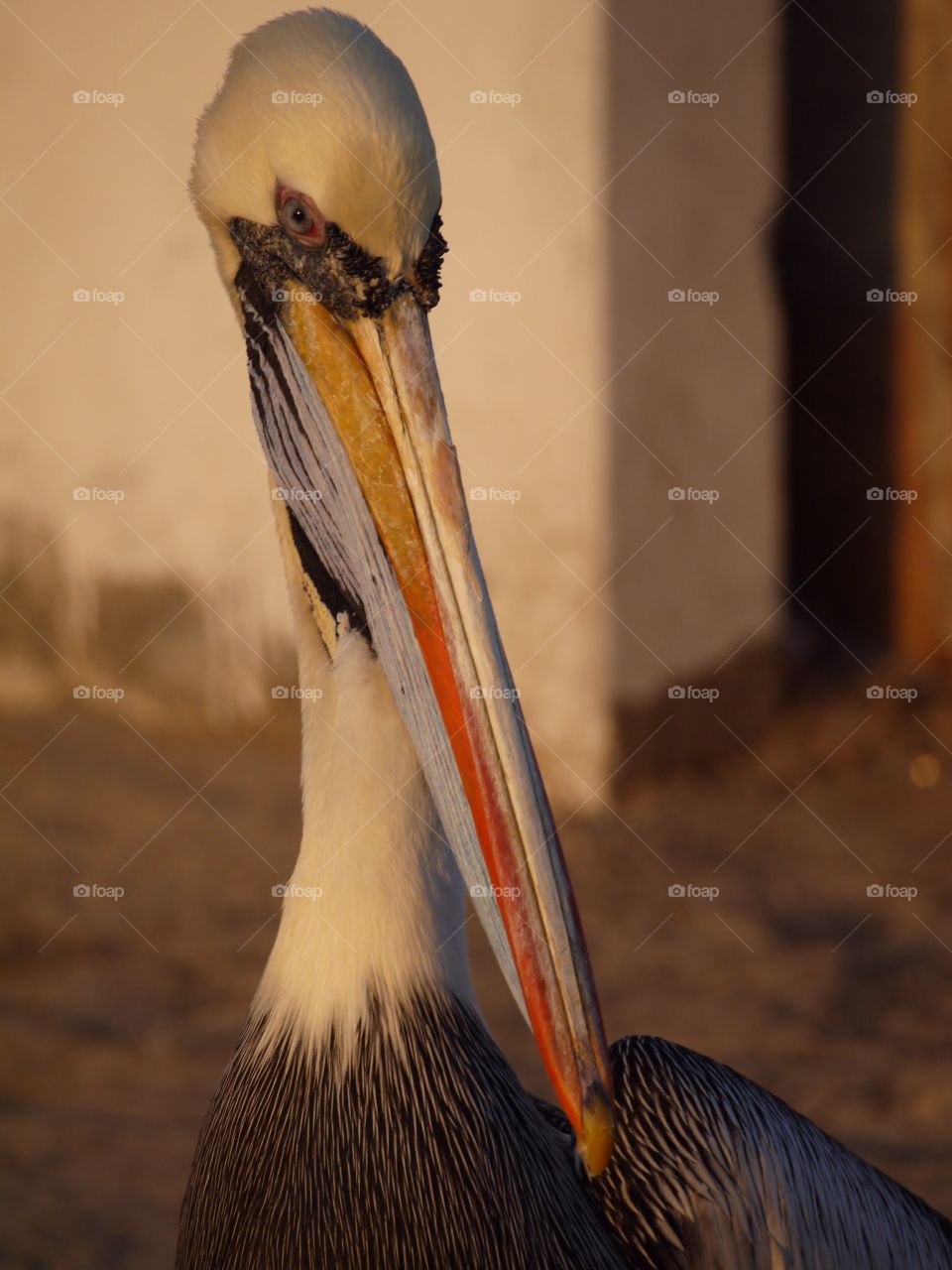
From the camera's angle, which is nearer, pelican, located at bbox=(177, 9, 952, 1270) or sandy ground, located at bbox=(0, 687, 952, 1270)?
pelican, located at bbox=(177, 9, 952, 1270)

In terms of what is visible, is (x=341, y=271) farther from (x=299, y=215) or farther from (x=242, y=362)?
(x=242, y=362)

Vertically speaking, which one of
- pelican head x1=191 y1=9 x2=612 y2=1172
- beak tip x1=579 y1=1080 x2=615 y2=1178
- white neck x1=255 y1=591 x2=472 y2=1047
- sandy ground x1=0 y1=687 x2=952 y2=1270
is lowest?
sandy ground x1=0 y1=687 x2=952 y2=1270

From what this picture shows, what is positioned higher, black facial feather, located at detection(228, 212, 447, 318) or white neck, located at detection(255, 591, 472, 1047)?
black facial feather, located at detection(228, 212, 447, 318)

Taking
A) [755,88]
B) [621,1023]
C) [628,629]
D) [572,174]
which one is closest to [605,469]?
[628,629]

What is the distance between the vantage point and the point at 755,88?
4.73 meters

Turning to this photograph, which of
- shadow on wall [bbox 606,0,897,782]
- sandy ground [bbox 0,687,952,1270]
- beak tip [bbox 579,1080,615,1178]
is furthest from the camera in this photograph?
shadow on wall [bbox 606,0,897,782]

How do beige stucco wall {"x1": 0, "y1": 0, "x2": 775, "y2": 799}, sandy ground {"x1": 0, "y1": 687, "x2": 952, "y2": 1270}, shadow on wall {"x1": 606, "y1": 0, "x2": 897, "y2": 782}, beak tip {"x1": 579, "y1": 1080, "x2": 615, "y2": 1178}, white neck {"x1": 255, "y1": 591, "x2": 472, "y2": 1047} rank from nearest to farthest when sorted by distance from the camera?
beak tip {"x1": 579, "y1": 1080, "x2": 615, "y2": 1178}
white neck {"x1": 255, "y1": 591, "x2": 472, "y2": 1047}
sandy ground {"x1": 0, "y1": 687, "x2": 952, "y2": 1270}
beige stucco wall {"x1": 0, "y1": 0, "x2": 775, "y2": 799}
shadow on wall {"x1": 606, "y1": 0, "x2": 897, "y2": 782}

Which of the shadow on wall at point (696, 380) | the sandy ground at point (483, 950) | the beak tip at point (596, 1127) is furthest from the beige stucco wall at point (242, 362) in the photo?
the beak tip at point (596, 1127)

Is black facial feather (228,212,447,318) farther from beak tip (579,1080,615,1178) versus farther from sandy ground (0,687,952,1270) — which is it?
sandy ground (0,687,952,1270)

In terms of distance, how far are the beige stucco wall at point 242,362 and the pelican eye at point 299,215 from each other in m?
2.89

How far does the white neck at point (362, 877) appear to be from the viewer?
5.55 ft

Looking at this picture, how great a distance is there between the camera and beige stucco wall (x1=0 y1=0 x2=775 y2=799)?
4.46 meters

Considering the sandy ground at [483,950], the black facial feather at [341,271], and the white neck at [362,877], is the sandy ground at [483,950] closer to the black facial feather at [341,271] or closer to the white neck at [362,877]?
the white neck at [362,877]

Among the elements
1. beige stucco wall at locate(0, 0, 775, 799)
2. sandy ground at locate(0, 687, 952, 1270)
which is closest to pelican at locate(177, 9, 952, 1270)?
sandy ground at locate(0, 687, 952, 1270)
